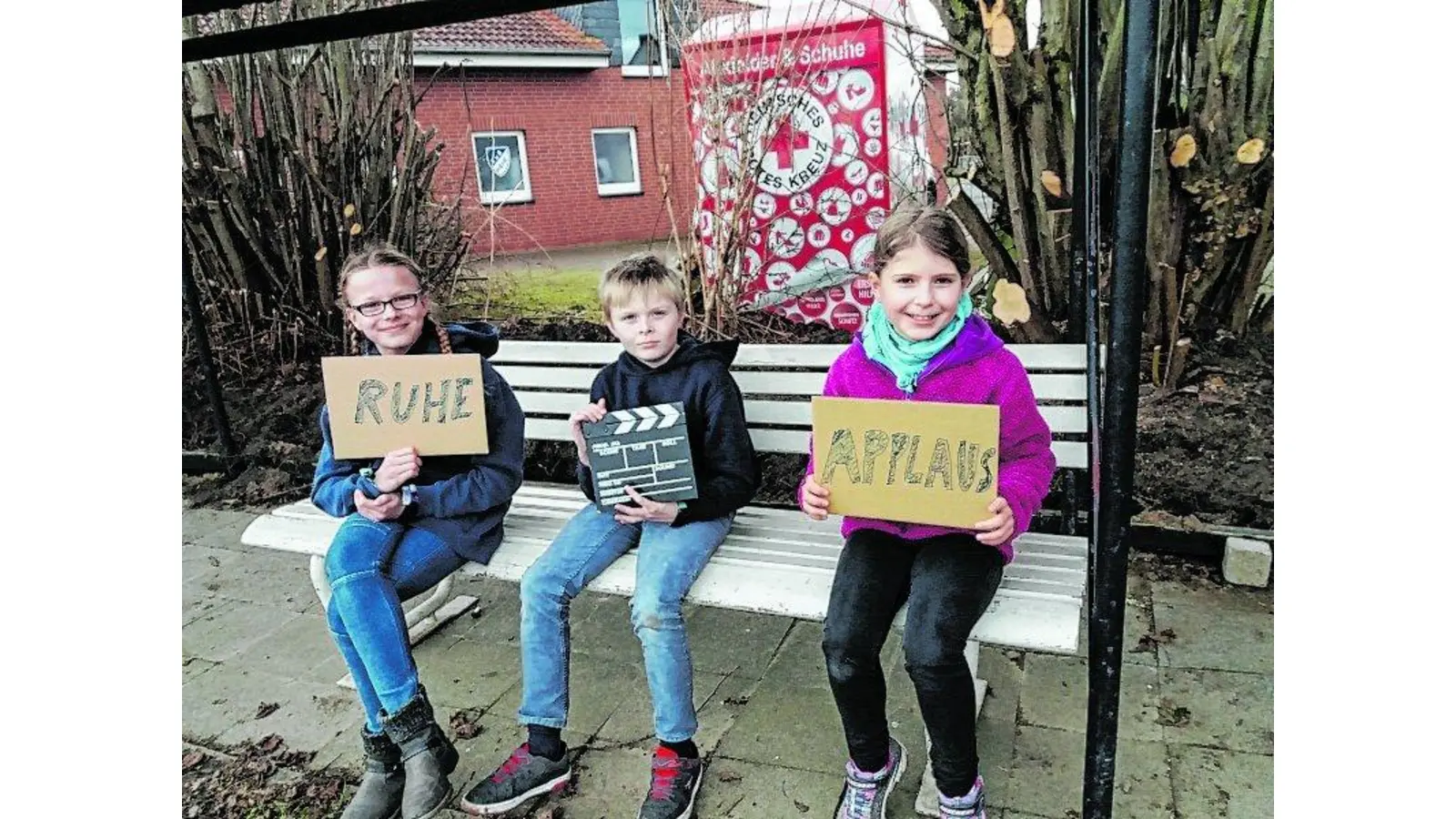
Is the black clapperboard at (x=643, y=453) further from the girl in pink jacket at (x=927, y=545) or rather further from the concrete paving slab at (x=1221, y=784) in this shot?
the concrete paving slab at (x=1221, y=784)

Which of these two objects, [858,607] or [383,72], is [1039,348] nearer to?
[858,607]

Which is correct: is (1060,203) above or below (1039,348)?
above

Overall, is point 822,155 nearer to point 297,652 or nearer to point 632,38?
point 297,652

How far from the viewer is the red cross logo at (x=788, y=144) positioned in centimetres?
536

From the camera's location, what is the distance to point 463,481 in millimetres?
2695

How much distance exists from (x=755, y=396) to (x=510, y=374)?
0.92m

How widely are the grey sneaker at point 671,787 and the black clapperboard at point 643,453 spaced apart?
64 cm

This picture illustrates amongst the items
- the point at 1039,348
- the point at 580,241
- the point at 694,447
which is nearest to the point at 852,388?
the point at 694,447

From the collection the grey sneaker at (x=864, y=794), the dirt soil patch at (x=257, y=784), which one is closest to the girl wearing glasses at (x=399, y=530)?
the dirt soil patch at (x=257, y=784)

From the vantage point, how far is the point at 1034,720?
2682 millimetres

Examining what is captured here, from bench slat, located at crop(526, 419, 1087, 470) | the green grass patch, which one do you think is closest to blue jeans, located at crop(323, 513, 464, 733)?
bench slat, located at crop(526, 419, 1087, 470)

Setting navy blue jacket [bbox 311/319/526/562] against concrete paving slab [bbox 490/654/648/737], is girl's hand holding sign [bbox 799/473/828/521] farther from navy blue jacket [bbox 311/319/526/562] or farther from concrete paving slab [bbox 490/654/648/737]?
concrete paving slab [bbox 490/654/648/737]

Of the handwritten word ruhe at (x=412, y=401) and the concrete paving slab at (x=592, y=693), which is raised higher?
the handwritten word ruhe at (x=412, y=401)

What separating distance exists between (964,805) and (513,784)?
1091 millimetres
